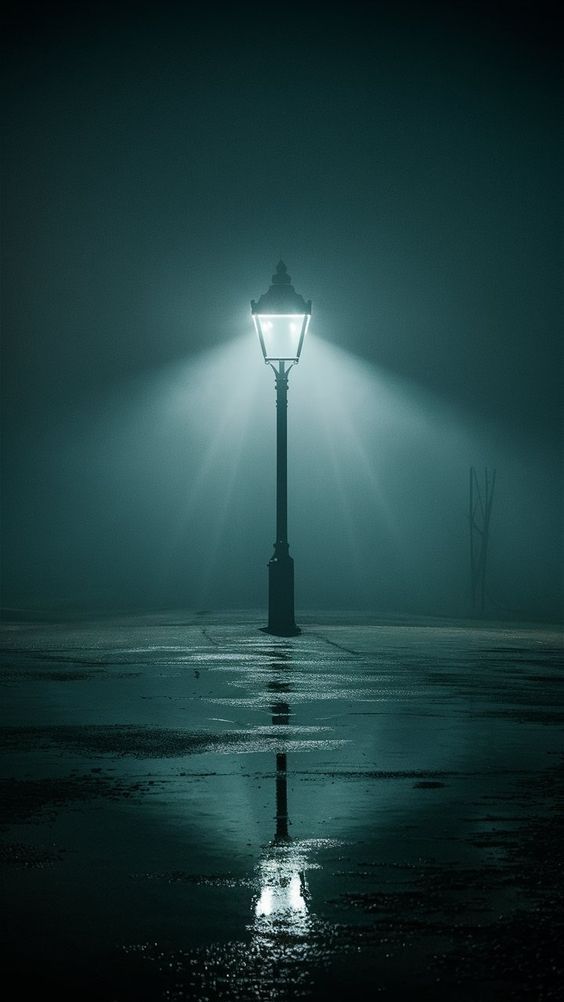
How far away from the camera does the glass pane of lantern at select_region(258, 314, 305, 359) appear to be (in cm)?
1812

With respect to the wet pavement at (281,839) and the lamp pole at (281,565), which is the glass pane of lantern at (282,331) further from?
the wet pavement at (281,839)

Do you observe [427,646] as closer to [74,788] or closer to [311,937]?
[74,788]

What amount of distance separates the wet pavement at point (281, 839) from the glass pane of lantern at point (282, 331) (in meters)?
8.17

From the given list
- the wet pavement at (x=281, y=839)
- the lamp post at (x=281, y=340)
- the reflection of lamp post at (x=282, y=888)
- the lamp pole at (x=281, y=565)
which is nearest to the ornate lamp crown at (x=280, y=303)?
the lamp post at (x=281, y=340)

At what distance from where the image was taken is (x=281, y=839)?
5.02 metres

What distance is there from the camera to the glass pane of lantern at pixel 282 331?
18125mm

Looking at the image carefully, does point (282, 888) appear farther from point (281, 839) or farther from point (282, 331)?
point (282, 331)

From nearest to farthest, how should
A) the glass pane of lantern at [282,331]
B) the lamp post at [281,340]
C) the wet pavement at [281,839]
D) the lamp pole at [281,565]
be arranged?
1. the wet pavement at [281,839]
2. the lamp pole at [281,565]
3. the lamp post at [281,340]
4. the glass pane of lantern at [282,331]

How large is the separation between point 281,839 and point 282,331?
13.5m

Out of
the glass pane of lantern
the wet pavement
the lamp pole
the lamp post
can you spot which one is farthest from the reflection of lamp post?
the glass pane of lantern

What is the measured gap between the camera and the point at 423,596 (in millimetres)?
50500

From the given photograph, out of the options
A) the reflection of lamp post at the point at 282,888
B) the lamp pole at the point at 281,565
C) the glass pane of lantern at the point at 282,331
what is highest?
the glass pane of lantern at the point at 282,331

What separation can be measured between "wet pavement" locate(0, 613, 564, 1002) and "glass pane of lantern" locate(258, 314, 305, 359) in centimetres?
817

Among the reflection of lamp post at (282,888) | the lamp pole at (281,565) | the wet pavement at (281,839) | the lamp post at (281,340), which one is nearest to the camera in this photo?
the wet pavement at (281,839)
